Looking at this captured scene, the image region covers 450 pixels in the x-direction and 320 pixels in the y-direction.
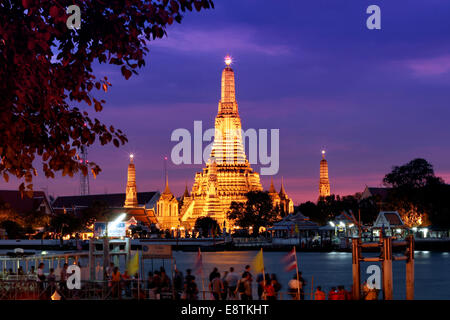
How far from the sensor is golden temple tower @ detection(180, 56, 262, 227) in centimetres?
13900

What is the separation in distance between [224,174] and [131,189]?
3758 cm

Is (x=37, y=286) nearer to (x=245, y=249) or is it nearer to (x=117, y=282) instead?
(x=117, y=282)

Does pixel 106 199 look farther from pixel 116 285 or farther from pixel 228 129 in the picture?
pixel 116 285

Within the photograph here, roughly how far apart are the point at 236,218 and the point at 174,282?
105664mm

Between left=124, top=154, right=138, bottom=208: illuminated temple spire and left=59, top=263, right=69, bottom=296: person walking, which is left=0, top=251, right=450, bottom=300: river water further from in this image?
left=124, top=154, right=138, bottom=208: illuminated temple spire

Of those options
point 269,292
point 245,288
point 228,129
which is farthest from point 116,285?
point 228,129

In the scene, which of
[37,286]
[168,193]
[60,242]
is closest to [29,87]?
[37,286]

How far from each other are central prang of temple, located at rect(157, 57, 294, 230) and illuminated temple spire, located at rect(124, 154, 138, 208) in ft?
68.7

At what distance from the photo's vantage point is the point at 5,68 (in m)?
11.6

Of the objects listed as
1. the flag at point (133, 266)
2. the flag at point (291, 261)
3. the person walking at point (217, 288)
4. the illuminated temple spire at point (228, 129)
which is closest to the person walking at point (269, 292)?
the person walking at point (217, 288)

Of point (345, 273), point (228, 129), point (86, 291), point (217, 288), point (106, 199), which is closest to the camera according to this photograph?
point (217, 288)

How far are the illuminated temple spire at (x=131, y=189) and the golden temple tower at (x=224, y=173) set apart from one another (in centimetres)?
2227

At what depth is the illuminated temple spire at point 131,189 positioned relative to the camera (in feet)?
557

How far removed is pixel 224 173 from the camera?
142375 millimetres
